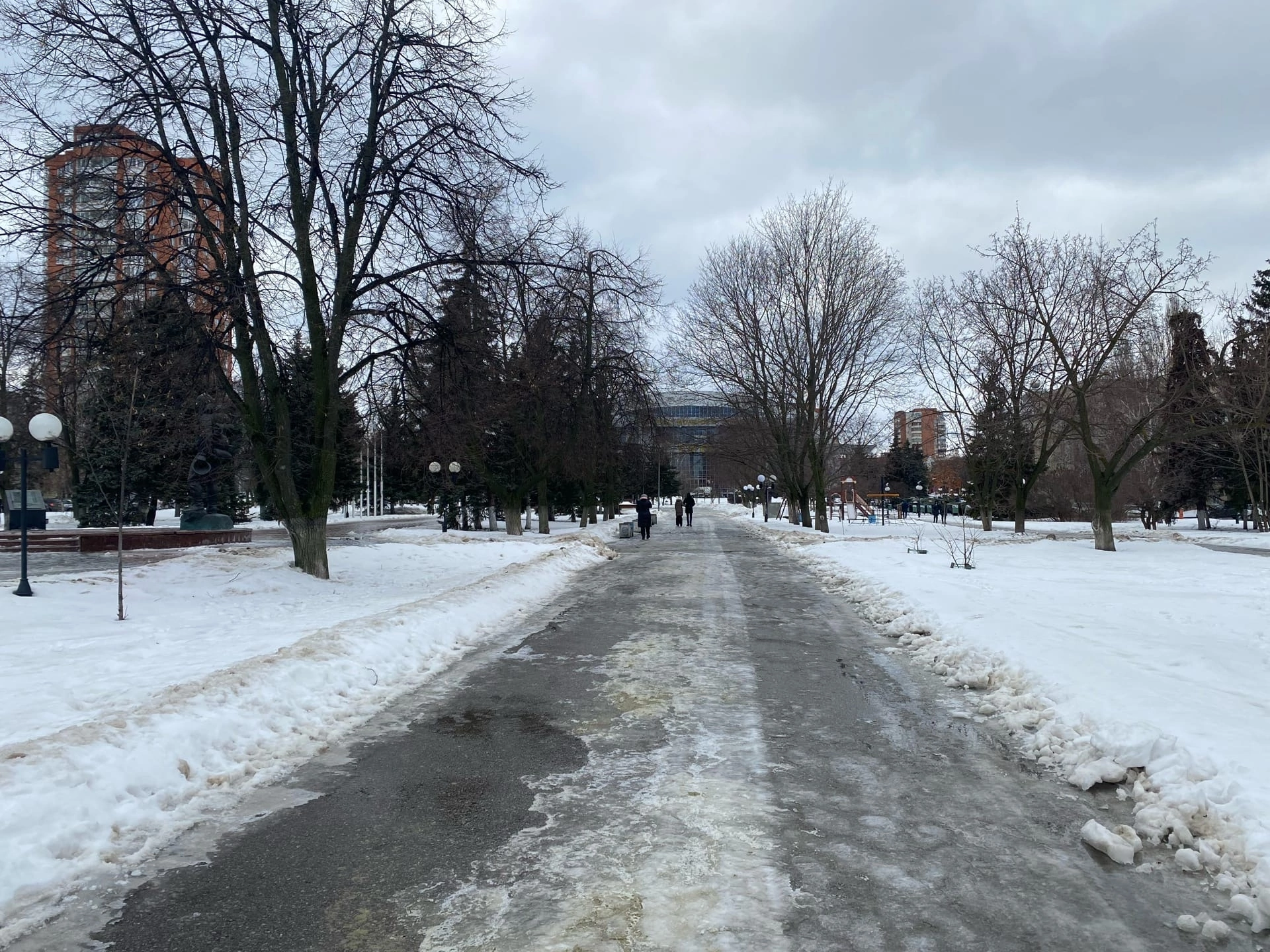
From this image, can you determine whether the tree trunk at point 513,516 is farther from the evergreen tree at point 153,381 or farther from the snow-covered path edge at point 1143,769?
the snow-covered path edge at point 1143,769

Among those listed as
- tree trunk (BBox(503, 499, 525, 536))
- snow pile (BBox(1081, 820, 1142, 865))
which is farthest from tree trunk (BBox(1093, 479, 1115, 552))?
snow pile (BBox(1081, 820, 1142, 865))

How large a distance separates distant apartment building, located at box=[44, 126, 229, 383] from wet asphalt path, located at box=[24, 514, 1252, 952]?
951 cm

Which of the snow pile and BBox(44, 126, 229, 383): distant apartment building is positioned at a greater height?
BBox(44, 126, 229, 383): distant apartment building

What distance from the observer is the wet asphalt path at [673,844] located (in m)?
3.46

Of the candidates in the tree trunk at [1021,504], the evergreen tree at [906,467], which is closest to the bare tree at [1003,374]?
the tree trunk at [1021,504]

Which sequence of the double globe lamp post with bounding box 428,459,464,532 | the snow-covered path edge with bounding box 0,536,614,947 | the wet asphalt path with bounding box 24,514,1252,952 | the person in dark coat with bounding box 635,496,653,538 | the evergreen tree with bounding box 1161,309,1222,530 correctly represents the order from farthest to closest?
the double globe lamp post with bounding box 428,459,464,532, the person in dark coat with bounding box 635,496,653,538, the evergreen tree with bounding box 1161,309,1222,530, the snow-covered path edge with bounding box 0,536,614,947, the wet asphalt path with bounding box 24,514,1252,952

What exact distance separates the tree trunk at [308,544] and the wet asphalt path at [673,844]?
9444mm

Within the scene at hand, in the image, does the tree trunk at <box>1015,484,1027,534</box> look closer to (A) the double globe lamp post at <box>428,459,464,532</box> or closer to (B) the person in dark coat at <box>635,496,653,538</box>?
(B) the person in dark coat at <box>635,496,653,538</box>

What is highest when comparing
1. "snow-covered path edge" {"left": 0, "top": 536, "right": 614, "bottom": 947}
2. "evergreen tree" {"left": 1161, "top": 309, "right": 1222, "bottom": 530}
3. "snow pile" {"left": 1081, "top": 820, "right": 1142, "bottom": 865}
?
"evergreen tree" {"left": 1161, "top": 309, "right": 1222, "bottom": 530}

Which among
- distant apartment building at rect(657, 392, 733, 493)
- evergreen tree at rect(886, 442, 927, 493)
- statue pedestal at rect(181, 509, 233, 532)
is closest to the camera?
statue pedestal at rect(181, 509, 233, 532)

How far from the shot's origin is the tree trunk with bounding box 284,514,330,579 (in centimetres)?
1633

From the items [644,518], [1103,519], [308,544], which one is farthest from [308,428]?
[1103,519]

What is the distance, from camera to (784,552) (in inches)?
1091

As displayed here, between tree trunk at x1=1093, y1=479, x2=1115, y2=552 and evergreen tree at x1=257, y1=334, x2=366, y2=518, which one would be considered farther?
tree trunk at x1=1093, y1=479, x2=1115, y2=552
